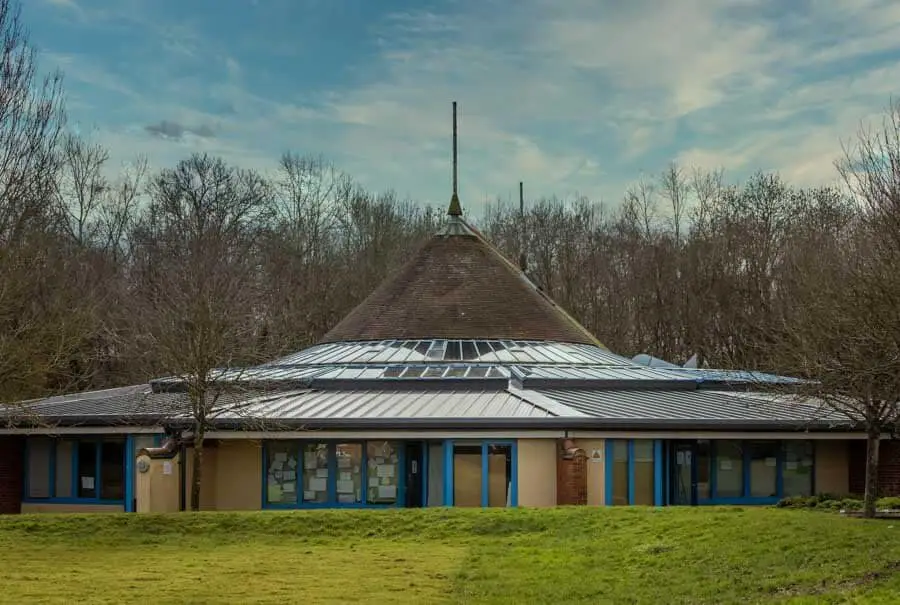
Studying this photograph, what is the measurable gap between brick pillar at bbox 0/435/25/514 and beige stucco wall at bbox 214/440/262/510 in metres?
5.63

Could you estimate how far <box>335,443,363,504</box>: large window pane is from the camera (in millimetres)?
22219

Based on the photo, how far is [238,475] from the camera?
73.8ft

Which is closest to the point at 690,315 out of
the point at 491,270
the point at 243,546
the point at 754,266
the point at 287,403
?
the point at 754,266

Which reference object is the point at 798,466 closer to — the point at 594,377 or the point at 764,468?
the point at 764,468

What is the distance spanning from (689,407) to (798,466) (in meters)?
2.74

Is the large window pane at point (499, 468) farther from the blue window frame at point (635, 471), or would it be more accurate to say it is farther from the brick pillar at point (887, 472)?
the brick pillar at point (887, 472)

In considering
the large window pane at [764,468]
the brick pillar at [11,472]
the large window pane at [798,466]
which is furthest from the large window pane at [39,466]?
the large window pane at [798,466]

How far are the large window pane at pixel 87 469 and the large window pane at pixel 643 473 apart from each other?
40.6ft

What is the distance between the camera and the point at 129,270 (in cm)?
4941

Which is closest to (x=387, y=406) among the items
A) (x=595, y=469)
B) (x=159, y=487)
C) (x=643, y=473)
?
(x=595, y=469)

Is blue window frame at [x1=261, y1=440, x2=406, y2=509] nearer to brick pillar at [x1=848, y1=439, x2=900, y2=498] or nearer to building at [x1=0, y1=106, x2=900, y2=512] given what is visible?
building at [x1=0, y1=106, x2=900, y2=512]

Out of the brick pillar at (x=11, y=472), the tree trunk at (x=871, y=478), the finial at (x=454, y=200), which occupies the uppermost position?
the finial at (x=454, y=200)

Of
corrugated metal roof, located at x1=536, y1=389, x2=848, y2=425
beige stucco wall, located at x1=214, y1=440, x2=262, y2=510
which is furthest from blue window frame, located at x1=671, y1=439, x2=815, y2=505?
beige stucco wall, located at x1=214, y1=440, x2=262, y2=510

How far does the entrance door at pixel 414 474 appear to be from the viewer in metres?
22.0
